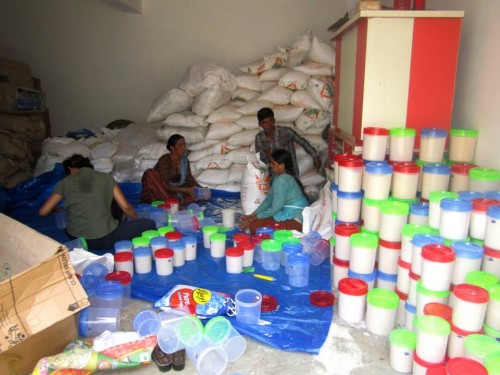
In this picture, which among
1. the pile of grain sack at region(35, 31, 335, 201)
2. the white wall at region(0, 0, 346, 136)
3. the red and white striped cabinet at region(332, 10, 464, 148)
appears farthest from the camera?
the white wall at region(0, 0, 346, 136)

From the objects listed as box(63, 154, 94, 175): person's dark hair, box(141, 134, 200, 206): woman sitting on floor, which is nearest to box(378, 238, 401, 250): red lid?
box(63, 154, 94, 175): person's dark hair

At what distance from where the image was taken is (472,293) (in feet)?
5.26

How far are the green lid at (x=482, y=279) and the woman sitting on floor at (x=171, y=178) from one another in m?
2.78

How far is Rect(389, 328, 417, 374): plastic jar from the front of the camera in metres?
1.78

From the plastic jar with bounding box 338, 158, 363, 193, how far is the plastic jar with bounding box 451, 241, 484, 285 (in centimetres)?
74

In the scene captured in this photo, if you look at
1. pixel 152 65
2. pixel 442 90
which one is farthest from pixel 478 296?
pixel 152 65

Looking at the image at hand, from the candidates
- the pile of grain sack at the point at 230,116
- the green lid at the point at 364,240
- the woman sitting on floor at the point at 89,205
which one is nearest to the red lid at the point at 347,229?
the green lid at the point at 364,240

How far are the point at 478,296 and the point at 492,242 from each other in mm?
328

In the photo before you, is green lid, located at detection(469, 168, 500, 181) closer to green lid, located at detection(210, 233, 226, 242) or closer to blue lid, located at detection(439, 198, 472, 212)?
blue lid, located at detection(439, 198, 472, 212)

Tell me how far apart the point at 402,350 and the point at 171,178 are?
112 inches

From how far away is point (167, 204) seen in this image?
3.66 meters

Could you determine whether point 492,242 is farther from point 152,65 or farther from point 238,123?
point 152,65

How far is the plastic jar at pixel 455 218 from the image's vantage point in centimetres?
184

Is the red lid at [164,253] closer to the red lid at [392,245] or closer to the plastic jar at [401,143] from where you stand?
the red lid at [392,245]
